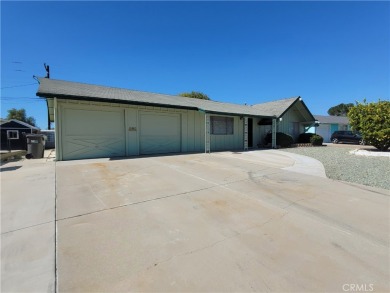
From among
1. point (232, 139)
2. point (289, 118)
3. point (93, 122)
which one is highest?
point (289, 118)

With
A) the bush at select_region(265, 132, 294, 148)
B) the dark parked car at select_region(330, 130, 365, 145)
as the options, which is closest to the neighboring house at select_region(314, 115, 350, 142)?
the dark parked car at select_region(330, 130, 365, 145)

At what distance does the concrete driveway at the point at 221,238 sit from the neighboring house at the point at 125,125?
5453mm

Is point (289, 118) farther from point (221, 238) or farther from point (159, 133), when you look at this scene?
point (221, 238)

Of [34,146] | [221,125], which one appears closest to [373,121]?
[221,125]

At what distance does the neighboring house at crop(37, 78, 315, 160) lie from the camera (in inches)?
380

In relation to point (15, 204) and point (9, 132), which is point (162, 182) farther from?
point (9, 132)

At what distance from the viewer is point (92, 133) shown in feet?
34.0

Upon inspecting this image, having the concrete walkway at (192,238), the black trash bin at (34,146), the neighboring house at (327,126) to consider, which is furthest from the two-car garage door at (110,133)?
the neighboring house at (327,126)

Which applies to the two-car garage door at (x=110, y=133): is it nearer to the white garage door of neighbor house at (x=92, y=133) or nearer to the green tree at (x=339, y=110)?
the white garage door of neighbor house at (x=92, y=133)

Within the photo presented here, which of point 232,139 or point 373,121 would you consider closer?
point 373,121

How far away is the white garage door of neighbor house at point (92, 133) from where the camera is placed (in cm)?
973

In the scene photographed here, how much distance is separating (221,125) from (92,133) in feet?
28.9

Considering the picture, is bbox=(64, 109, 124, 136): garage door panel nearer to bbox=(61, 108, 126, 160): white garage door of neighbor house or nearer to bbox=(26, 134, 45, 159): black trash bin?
bbox=(61, 108, 126, 160): white garage door of neighbor house

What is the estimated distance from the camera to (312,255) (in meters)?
2.45
